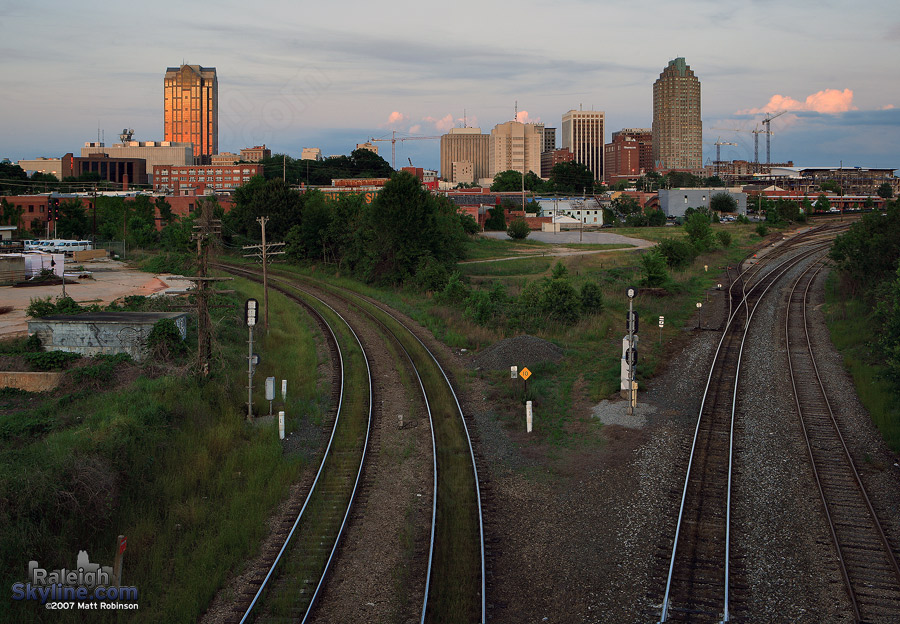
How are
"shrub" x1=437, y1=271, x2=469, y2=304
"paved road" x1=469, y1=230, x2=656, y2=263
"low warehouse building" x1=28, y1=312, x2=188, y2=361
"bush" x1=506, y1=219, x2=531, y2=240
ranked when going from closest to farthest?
"low warehouse building" x1=28, y1=312, x2=188, y2=361, "shrub" x1=437, y1=271, x2=469, y2=304, "paved road" x1=469, y1=230, x2=656, y2=263, "bush" x1=506, y1=219, x2=531, y2=240

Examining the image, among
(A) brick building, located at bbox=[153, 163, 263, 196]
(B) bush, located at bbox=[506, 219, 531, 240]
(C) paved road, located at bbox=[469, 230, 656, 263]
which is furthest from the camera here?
(A) brick building, located at bbox=[153, 163, 263, 196]

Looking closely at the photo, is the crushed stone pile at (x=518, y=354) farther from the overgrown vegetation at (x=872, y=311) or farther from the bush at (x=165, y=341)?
the bush at (x=165, y=341)

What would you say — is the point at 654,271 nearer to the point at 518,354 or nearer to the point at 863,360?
the point at 863,360

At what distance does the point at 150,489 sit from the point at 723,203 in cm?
13093

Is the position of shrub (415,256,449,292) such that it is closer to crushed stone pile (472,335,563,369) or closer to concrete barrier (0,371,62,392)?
crushed stone pile (472,335,563,369)

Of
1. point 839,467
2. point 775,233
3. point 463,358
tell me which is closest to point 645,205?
point 775,233

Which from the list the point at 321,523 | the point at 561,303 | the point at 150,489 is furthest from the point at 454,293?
the point at 321,523

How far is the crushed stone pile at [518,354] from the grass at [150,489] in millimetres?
10141

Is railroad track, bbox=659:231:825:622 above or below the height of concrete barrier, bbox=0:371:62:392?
below

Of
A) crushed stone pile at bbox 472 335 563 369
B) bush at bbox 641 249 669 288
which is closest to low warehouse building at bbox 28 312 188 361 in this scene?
crushed stone pile at bbox 472 335 563 369

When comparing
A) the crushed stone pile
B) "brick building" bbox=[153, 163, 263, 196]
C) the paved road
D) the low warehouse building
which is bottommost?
the crushed stone pile

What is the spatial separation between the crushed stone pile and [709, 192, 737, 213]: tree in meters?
113

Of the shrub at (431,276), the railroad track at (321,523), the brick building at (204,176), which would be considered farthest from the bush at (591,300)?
the brick building at (204,176)

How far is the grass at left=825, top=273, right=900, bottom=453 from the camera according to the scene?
1933cm
